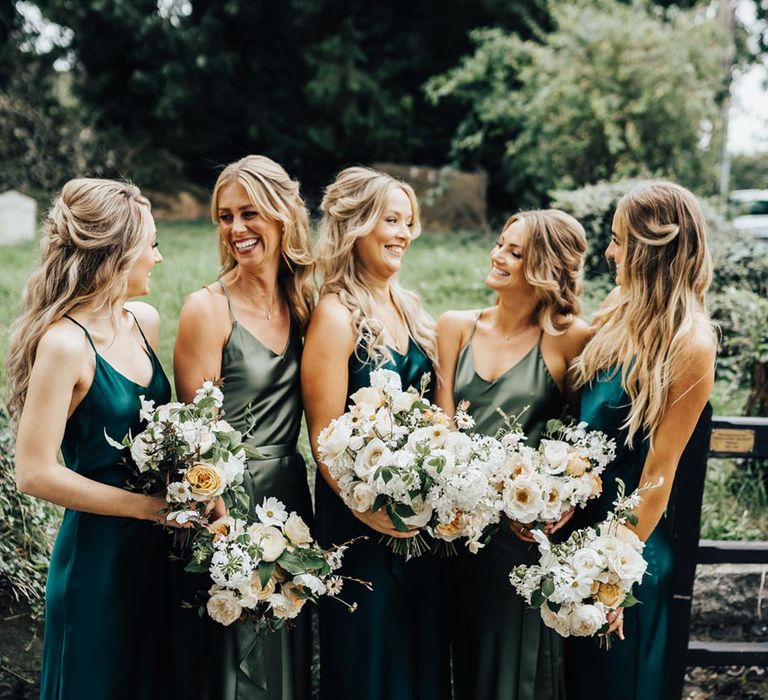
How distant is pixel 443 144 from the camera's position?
61.0ft

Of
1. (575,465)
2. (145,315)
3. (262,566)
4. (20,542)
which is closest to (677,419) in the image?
(575,465)

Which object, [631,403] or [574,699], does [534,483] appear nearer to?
[631,403]

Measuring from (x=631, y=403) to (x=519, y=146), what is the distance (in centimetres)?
1130

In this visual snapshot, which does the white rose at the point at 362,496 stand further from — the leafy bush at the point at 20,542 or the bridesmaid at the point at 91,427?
the leafy bush at the point at 20,542

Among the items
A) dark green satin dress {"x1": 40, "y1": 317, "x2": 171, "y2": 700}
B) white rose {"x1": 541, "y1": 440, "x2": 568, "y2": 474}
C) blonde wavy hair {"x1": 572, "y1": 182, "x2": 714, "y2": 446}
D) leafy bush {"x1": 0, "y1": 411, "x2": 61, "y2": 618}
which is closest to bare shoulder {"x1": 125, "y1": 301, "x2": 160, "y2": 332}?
dark green satin dress {"x1": 40, "y1": 317, "x2": 171, "y2": 700}

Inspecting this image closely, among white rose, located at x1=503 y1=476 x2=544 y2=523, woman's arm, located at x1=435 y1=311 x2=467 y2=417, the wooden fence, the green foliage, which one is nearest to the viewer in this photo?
white rose, located at x1=503 y1=476 x2=544 y2=523

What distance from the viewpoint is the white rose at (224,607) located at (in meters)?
2.97

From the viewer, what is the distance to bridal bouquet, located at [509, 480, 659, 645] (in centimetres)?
301

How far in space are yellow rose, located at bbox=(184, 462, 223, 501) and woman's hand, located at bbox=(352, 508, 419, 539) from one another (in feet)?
1.93

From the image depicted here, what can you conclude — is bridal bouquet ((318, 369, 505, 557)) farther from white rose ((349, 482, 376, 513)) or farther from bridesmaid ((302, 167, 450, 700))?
bridesmaid ((302, 167, 450, 700))

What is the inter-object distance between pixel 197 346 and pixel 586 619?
1.72 m

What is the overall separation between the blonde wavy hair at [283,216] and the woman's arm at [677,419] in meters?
1.49

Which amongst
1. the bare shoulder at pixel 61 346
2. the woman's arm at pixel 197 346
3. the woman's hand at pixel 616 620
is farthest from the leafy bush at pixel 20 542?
the woman's hand at pixel 616 620

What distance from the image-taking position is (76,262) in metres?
3.00
